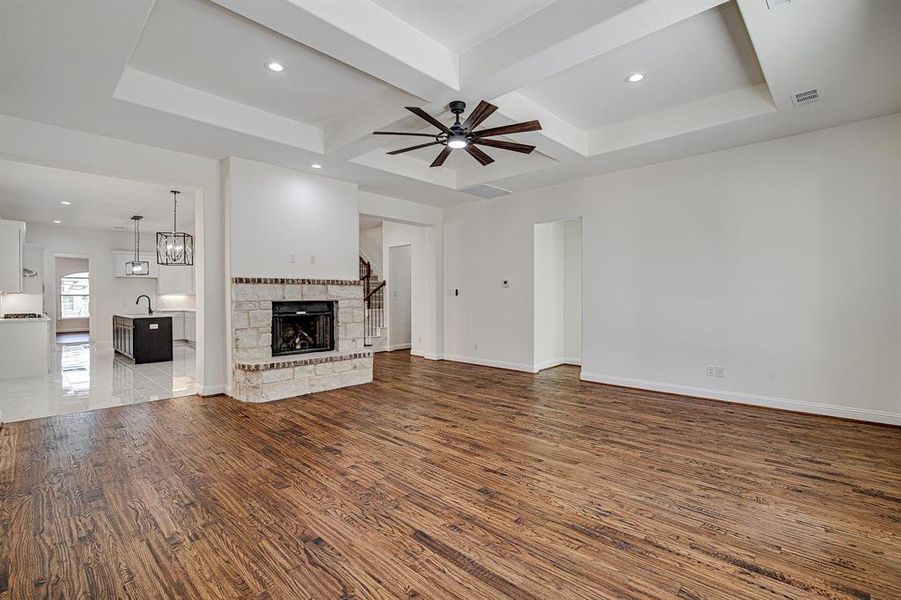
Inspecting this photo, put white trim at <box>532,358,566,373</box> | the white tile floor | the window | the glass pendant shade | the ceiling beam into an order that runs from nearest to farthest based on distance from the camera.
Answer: the ceiling beam → the white tile floor → white trim at <box>532,358,566,373</box> → the glass pendant shade → the window

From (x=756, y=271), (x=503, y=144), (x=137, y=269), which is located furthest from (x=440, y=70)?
(x=137, y=269)

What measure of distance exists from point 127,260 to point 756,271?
13.4 meters

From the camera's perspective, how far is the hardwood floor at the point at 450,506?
1869mm

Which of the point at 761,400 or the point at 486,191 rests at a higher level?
the point at 486,191

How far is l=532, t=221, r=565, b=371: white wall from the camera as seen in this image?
678 cm

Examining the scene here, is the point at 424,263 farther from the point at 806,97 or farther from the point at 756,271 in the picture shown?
the point at 806,97

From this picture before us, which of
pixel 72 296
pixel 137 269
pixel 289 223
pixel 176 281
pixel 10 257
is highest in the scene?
pixel 289 223

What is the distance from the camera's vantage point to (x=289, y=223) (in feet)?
18.0

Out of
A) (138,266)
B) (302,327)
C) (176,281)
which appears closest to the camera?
(302,327)

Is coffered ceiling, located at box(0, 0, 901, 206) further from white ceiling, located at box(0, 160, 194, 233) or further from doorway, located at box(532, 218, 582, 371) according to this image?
white ceiling, located at box(0, 160, 194, 233)

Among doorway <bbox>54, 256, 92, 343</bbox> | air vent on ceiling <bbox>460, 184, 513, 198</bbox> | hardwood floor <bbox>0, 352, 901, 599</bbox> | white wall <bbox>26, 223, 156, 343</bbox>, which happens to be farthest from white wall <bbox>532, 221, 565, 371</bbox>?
doorway <bbox>54, 256, 92, 343</bbox>

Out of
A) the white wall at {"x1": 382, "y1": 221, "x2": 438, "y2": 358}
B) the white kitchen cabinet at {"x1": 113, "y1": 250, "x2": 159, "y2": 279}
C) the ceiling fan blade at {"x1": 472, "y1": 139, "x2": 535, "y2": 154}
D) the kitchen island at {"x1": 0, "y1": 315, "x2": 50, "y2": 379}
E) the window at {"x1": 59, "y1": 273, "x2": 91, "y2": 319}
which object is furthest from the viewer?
the window at {"x1": 59, "y1": 273, "x2": 91, "y2": 319}

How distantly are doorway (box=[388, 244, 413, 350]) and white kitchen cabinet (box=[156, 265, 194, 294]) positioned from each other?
547 cm

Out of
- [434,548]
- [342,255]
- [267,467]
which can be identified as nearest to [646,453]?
[434,548]
